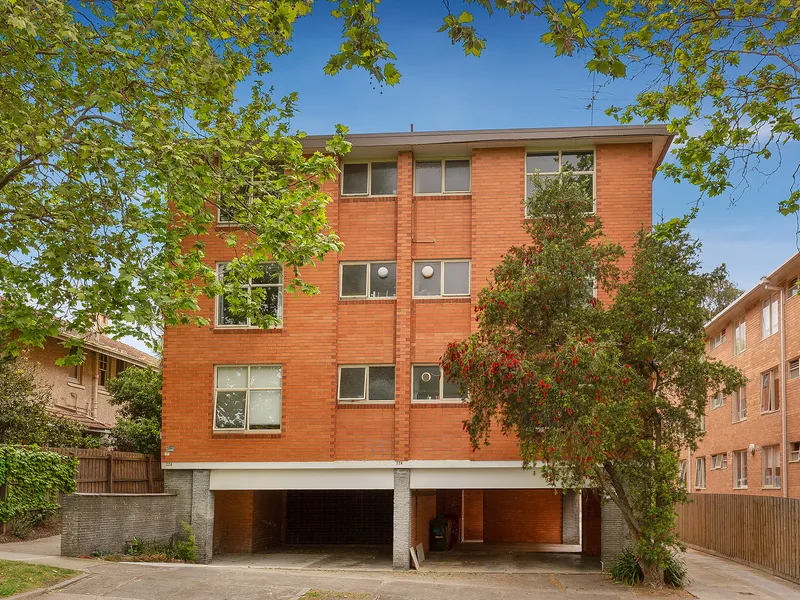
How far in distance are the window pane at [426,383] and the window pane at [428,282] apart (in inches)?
70.8

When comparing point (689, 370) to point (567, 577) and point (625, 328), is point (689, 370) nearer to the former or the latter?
point (625, 328)

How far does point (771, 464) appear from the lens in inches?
1102

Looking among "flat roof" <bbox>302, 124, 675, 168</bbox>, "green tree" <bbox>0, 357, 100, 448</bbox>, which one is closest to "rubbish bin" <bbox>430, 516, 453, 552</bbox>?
"flat roof" <bbox>302, 124, 675, 168</bbox>

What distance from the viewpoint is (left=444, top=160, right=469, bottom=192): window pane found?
22297 mm

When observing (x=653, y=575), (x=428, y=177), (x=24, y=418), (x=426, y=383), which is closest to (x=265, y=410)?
(x=426, y=383)

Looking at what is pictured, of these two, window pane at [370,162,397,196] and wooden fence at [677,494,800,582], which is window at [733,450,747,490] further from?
window pane at [370,162,397,196]

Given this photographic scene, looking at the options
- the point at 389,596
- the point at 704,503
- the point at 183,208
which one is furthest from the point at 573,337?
the point at 704,503

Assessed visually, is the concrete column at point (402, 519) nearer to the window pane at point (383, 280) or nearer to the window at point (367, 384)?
the window at point (367, 384)

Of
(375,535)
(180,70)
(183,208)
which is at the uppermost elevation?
(180,70)

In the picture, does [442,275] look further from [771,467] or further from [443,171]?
[771,467]

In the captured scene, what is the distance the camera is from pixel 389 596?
16.2 meters

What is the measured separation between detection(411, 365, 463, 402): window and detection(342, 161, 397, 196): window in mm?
4431

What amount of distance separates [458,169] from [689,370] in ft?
26.0

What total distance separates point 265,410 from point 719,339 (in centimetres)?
2122
